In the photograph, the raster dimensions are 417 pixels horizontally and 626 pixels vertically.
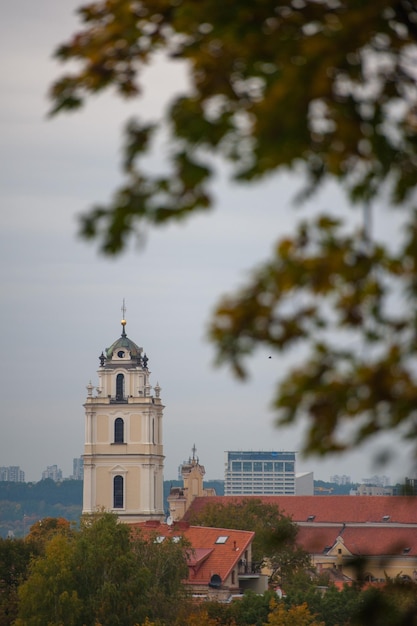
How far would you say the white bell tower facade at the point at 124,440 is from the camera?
10206 cm

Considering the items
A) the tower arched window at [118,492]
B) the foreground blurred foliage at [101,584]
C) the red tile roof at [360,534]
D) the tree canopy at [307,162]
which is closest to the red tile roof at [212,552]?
the foreground blurred foliage at [101,584]

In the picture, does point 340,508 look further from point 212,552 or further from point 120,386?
point 212,552

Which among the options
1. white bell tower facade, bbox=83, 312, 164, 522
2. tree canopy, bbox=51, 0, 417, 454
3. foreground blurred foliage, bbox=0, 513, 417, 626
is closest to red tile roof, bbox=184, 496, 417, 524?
white bell tower facade, bbox=83, 312, 164, 522

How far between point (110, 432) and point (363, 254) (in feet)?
320

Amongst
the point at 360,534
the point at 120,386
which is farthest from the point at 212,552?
the point at 360,534

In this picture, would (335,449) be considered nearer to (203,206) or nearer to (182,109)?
(203,206)

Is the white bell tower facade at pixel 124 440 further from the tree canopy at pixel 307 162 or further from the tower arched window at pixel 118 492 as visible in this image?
the tree canopy at pixel 307 162

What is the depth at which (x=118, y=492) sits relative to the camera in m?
102

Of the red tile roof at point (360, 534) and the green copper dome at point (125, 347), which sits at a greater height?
the green copper dome at point (125, 347)

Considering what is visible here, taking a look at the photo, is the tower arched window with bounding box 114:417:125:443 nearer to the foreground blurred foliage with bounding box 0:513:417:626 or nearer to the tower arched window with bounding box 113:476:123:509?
the tower arched window with bounding box 113:476:123:509

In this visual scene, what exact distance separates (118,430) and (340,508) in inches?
748

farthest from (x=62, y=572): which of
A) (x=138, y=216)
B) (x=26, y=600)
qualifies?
(x=138, y=216)

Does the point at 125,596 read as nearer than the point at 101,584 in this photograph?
Yes

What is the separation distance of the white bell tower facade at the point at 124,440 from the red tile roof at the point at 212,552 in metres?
23.7
